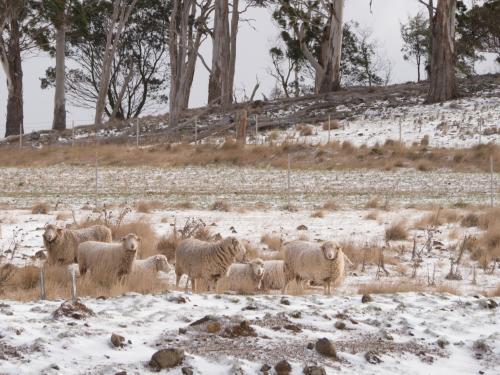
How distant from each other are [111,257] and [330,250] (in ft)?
8.55

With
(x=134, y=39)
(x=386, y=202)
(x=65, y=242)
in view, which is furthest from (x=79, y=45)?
(x=65, y=242)

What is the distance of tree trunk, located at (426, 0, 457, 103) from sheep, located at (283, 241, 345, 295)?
70.9ft

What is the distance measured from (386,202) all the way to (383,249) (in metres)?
4.28

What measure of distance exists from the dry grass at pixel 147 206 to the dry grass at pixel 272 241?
355 centimetres

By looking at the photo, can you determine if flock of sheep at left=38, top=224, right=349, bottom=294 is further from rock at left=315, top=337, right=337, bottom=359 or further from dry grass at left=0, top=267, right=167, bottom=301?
rock at left=315, top=337, right=337, bottom=359

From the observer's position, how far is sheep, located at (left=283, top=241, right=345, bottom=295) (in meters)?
9.48

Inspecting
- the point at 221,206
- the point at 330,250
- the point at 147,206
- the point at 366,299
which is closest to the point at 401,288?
the point at 330,250

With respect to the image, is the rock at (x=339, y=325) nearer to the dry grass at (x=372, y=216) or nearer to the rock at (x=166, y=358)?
the rock at (x=166, y=358)

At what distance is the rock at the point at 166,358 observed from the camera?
559 centimetres

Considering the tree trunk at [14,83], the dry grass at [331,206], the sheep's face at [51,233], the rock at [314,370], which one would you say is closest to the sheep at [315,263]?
the sheep's face at [51,233]

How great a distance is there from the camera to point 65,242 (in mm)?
11000

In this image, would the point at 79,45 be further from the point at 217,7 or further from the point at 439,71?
the point at 439,71

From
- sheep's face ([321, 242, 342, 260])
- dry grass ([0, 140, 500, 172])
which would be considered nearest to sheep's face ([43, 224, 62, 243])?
sheep's face ([321, 242, 342, 260])

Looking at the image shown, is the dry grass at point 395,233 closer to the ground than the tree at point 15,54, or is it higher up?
closer to the ground
